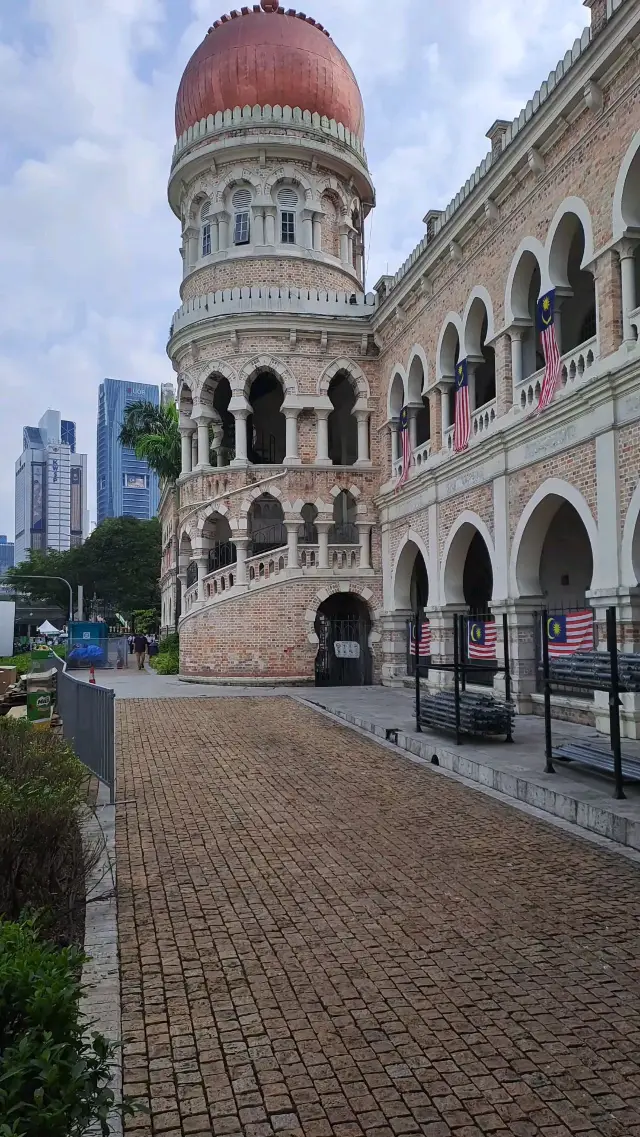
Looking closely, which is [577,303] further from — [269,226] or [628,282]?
[269,226]

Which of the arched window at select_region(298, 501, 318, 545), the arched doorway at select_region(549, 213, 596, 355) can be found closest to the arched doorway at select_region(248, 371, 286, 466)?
the arched window at select_region(298, 501, 318, 545)

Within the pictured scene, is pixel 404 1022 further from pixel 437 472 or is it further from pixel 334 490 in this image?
pixel 334 490

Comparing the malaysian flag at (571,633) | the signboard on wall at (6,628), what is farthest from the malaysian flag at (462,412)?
the signboard on wall at (6,628)

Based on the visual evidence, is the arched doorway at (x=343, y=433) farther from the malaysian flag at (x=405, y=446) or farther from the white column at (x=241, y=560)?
the white column at (x=241, y=560)

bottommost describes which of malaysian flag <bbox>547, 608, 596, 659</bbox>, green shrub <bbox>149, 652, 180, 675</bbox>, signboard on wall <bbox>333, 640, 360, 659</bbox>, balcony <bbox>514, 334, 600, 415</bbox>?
green shrub <bbox>149, 652, 180, 675</bbox>

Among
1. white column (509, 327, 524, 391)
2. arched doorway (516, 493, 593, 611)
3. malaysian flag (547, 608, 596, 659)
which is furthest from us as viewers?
arched doorway (516, 493, 593, 611)

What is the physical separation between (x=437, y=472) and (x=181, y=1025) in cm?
1509

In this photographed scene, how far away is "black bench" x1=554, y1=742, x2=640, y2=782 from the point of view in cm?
807

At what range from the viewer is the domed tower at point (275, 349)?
22234 mm

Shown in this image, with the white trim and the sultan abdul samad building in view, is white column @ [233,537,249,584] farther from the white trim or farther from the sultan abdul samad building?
the white trim

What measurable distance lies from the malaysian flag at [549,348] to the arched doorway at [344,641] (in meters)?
10.0

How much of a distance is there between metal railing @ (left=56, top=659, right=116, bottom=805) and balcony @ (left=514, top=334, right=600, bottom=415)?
8.27 meters

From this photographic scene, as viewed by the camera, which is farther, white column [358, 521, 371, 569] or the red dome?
the red dome

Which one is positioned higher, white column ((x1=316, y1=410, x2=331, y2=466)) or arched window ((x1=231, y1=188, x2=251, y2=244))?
arched window ((x1=231, y1=188, x2=251, y2=244))
